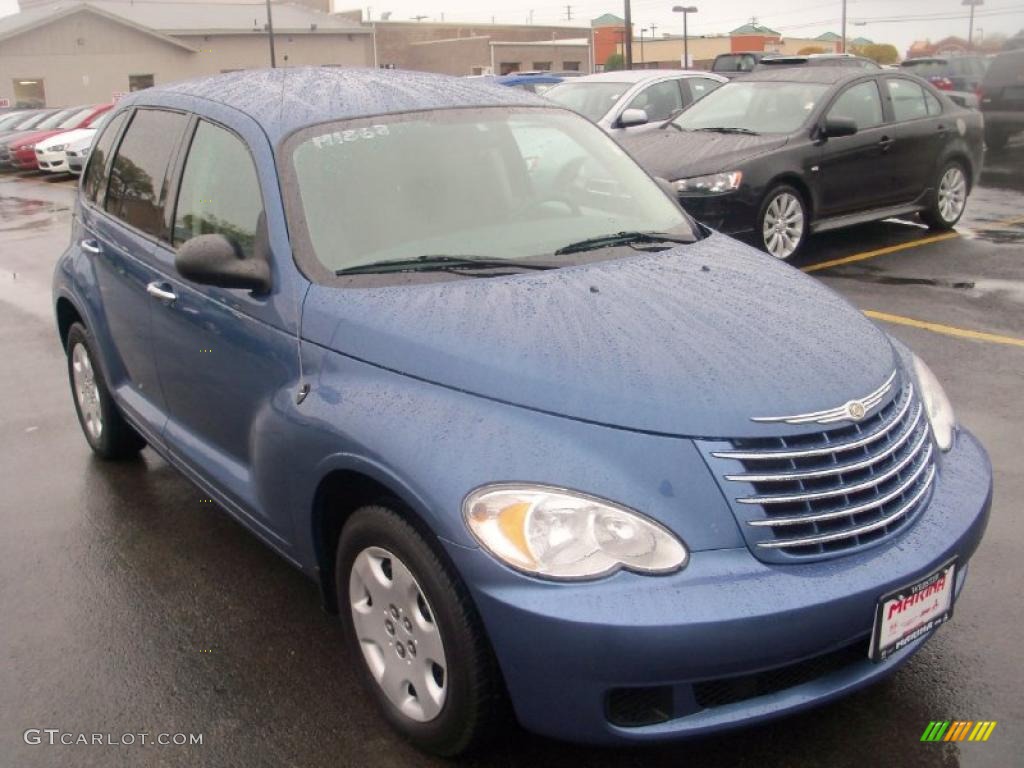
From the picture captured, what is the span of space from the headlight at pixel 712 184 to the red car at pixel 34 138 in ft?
64.7

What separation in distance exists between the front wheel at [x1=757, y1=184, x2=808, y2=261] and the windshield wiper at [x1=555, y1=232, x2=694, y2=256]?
5169mm

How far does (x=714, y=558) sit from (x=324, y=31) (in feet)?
176

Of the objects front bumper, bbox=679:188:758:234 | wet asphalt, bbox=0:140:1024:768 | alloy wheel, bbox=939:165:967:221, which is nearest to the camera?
wet asphalt, bbox=0:140:1024:768

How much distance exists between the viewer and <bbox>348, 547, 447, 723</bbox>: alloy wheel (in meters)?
2.68

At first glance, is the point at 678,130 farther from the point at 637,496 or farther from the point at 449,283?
the point at 637,496

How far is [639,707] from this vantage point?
7.97ft

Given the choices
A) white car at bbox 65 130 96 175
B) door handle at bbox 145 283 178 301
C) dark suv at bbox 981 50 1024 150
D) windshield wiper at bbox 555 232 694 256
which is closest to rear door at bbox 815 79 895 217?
windshield wiper at bbox 555 232 694 256

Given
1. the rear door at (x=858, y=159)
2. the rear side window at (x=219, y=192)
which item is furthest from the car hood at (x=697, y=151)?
the rear side window at (x=219, y=192)

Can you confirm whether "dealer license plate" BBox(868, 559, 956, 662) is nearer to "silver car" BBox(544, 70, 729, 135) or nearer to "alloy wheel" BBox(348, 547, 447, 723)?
"alloy wheel" BBox(348, 547, 447, 723)

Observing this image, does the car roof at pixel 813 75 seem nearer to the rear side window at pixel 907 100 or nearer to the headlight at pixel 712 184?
the rear side window at pixel 907 100

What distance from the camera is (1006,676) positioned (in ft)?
10.2

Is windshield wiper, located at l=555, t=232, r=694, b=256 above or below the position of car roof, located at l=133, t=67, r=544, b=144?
below

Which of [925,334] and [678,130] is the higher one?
[678,130]

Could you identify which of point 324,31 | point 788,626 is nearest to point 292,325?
point 788,626
